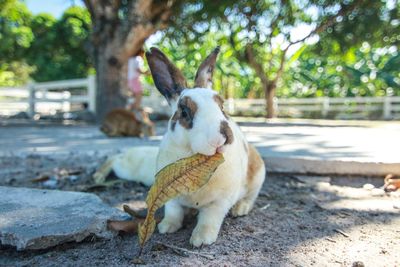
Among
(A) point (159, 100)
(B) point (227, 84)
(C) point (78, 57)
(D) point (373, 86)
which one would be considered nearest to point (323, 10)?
(A) point (159, 100)

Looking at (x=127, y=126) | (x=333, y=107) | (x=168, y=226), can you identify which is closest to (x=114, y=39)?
(x=127, y=126)

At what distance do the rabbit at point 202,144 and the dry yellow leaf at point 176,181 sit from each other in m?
0.05

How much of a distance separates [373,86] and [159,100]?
12.0 m

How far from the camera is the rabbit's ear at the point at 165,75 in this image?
215 cm

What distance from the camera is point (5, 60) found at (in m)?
20.6

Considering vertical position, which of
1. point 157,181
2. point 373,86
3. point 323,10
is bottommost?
point 157,181

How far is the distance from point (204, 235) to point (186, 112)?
0.58m

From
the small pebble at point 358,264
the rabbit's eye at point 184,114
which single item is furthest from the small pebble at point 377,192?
the rabbit's eye at point 184,114

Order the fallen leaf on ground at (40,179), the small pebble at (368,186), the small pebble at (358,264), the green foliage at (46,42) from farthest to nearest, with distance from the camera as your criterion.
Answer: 1. the green foliage at (46,42)
2. the fallen leaf on ground at (40,179)
3. the small pebble at (368,186)
4. the small pebble at (358,264)

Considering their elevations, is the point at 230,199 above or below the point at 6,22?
below

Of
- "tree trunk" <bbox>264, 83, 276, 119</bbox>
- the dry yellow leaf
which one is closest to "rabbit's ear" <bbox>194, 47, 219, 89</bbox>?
the dry yellow leaf

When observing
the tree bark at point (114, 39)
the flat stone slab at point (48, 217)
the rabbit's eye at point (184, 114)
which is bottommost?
the flat stone slab at point (48, 217)

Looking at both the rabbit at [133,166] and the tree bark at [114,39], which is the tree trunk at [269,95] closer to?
the tree bark at [114,39]

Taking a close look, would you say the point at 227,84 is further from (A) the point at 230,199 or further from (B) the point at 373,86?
(A) the point at 230,199
